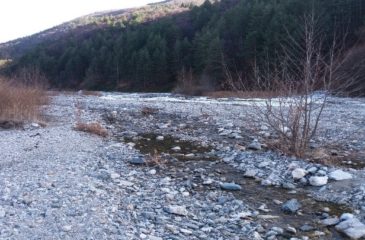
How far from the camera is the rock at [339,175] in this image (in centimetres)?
813

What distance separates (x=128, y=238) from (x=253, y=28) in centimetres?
4917

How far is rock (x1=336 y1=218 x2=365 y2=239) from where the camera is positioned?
5.70 meters

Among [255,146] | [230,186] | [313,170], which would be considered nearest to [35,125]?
[255,146]

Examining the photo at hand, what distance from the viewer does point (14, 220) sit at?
5.63 metres

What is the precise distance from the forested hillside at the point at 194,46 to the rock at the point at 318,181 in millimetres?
26578

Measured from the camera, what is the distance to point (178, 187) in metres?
7.82

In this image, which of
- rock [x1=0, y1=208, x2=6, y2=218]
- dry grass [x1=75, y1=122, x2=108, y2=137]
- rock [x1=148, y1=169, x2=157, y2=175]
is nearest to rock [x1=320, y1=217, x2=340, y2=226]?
rock [x1=148, y1=169, x2=157, y2=175]

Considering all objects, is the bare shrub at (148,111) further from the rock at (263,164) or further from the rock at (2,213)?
the rock at (2,213)

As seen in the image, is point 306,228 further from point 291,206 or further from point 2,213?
point 2,213

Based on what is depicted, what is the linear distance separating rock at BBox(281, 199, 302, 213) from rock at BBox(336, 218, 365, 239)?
0.80 metres

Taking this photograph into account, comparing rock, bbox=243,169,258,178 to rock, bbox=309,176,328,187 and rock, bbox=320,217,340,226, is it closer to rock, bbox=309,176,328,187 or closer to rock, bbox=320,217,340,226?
rock, bbox=309,176,328,187

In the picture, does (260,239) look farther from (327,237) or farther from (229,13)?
(229,13)

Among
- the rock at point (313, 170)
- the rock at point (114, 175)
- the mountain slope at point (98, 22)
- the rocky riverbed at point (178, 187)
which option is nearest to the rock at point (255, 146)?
the rocky riverbed at point (178, 187)

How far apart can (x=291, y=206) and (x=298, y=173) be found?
1.77 metres
